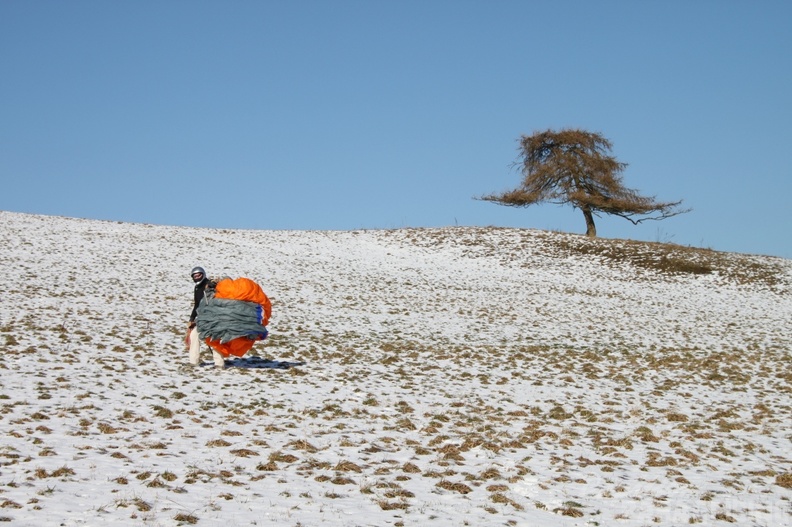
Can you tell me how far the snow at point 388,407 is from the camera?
7824mm

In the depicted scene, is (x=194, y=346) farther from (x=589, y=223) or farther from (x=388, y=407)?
(x=589, y=223)

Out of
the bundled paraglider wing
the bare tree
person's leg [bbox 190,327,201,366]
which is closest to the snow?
person's leg [bbox 190,327,201,366]

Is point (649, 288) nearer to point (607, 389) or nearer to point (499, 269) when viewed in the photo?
point (499, 269)

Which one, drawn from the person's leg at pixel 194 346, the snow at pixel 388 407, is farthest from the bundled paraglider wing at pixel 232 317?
the snow at pixel 388 407

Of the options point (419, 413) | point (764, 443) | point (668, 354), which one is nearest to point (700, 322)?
point (668, 354)

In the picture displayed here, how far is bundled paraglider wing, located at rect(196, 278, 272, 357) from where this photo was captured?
585 inches

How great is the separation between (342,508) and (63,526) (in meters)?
2.76

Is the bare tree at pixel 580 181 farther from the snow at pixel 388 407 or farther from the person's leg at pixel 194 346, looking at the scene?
the person's leg at pixel 194 346

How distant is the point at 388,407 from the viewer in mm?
13039

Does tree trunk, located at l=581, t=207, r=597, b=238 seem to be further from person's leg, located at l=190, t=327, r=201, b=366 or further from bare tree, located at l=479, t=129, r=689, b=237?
person's leg, located at l=190, t=327, r=201, b=366

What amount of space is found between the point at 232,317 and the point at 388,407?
416 cm

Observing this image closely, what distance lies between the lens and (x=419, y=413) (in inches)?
500

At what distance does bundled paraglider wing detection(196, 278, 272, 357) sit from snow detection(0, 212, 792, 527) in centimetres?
69

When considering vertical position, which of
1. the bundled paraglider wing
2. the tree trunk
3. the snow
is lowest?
the snow
